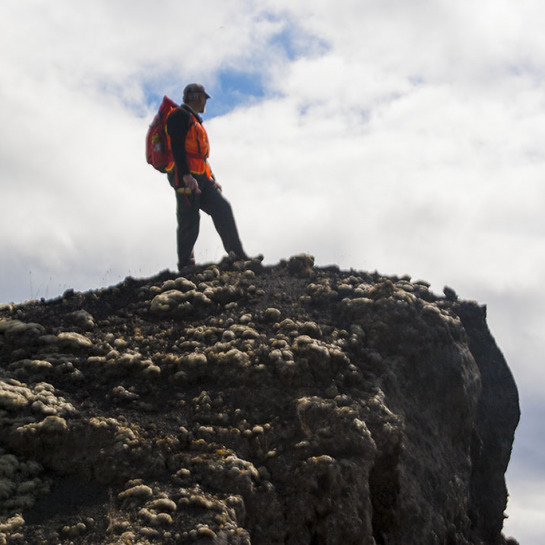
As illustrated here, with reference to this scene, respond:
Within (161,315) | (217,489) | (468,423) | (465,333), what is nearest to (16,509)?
(217,489)

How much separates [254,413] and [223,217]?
16.1 feet

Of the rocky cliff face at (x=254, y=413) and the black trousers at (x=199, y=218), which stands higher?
the black trousers at (x=199, y=218)

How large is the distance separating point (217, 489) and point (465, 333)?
216 inches

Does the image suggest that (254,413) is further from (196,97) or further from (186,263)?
(196,97)

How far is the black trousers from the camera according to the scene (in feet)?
43.1

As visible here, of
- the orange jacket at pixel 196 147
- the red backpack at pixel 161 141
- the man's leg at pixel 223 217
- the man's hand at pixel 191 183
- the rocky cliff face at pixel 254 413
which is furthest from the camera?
the man's leg at pixel 223 217

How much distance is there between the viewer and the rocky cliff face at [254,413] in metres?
8.03

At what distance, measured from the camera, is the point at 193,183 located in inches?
499

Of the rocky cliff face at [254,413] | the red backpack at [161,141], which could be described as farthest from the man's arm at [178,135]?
the rocky cliff face at [254,413]

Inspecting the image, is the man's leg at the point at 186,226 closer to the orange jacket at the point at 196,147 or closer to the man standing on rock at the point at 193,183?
the man standing on rock at the point at 193,183

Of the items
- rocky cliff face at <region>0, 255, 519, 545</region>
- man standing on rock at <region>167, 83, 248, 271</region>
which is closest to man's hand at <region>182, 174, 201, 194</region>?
man standing on rock at <region>167, 83, 248, 271</region>

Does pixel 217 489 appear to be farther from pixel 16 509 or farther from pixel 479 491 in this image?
pixel 479 491

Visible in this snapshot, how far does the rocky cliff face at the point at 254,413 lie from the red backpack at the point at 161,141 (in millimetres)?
2118

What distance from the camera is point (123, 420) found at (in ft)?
29.1
